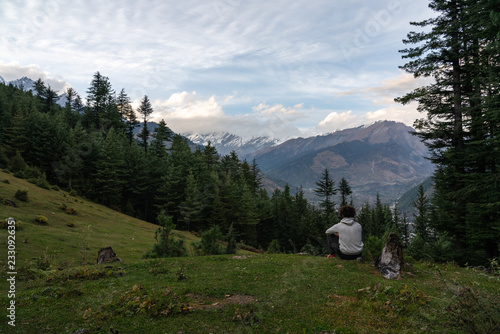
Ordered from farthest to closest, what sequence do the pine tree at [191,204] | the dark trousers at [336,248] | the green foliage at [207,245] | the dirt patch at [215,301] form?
the pine tree at [191,204] < the green foliage at [207,245] < the dark trousers at [336,248] < the dirt patch at [215,301]

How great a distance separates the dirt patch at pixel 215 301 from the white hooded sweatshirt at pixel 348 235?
14.6ft

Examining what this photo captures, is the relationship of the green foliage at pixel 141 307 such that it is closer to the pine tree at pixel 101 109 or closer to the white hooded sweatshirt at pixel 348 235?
the white hooded sweatshirt at pixel 348 235

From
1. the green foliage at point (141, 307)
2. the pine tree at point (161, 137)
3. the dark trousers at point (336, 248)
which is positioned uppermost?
the pine tree at point (161, 137)

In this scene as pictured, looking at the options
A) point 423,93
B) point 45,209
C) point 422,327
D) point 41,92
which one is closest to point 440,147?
point 423,93

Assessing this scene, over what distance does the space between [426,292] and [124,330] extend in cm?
810

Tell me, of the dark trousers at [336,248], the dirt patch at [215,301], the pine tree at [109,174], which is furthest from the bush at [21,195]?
the dark trousers at [336,248]

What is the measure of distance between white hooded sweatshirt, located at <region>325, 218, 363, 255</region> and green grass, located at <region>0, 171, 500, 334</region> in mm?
633

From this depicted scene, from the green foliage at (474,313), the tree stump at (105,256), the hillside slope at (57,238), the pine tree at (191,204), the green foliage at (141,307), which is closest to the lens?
the green foliage at (474,313)

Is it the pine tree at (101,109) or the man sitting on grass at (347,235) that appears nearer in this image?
the man sitting on grass at (347,235)

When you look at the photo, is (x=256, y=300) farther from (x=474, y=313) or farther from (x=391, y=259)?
(x=391, y=259)

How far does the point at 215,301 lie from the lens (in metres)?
7.48

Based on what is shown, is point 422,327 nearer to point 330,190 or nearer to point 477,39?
point 477,39

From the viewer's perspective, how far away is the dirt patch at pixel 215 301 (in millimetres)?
7017

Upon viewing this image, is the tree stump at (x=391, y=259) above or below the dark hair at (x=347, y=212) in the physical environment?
below
